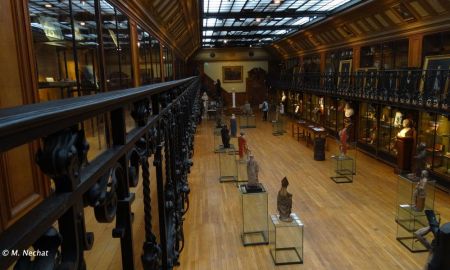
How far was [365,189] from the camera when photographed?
26.5ft

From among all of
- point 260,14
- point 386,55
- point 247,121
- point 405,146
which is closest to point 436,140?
point 405,146

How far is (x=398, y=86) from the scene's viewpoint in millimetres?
9133

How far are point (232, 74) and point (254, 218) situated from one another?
21.9 metres

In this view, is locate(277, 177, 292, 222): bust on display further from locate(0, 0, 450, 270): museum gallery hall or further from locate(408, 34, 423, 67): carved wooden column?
locate(408, 34, 423, 67): carved wooden column

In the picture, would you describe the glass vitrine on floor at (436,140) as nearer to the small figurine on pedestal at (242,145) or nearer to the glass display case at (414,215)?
the glass display case at (414,215)

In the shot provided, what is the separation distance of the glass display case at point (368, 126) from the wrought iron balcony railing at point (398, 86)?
2.04ft

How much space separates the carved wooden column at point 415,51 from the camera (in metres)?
9.23

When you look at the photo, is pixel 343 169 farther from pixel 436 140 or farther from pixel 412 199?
pixel 412 199

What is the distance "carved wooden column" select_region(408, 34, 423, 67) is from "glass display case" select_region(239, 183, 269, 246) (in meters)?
6.28

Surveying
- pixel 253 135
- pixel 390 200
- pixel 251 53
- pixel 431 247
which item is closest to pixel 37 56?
pixel 431 247

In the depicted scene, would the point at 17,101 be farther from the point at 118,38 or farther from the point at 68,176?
the point at 118,38

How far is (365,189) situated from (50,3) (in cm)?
732

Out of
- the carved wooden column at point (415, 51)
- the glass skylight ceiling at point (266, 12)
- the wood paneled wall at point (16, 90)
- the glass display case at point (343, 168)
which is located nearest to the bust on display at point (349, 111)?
the carved wooden column at point (415, 51)

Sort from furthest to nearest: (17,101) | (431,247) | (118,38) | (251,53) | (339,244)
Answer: (251,53)
(339,244)
(118,38)
(431,247)
(17,101)
